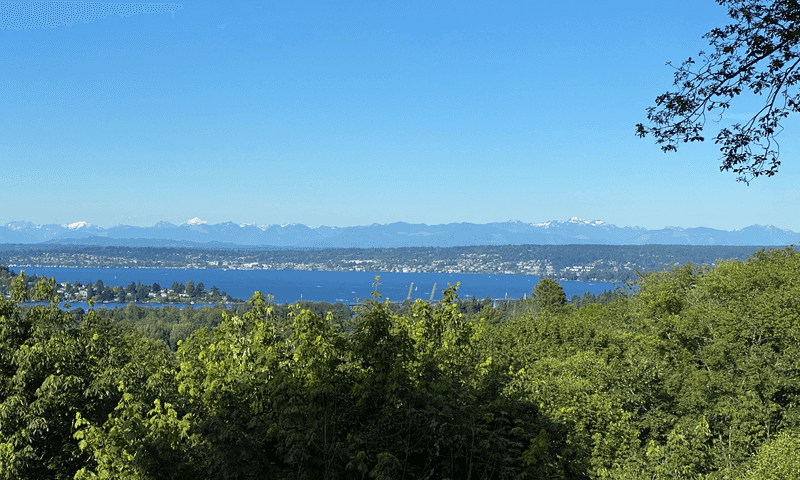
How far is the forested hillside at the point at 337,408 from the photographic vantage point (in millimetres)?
8102

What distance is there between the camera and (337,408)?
8.72 m

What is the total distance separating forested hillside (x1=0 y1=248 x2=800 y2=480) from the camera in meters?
8.10

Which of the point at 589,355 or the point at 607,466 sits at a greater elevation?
the point at 589,355

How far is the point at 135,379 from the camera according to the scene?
13.3 metres

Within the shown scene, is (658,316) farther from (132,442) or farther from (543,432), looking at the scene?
(132,442)

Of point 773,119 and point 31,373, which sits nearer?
point 773,119

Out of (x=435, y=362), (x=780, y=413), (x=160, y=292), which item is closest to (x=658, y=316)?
(x=780, y=413)

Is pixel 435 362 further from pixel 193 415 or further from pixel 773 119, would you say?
pixel 773 119

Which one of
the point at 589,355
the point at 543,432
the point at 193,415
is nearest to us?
the point at 543,432

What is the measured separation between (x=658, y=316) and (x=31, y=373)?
3005 centimetres

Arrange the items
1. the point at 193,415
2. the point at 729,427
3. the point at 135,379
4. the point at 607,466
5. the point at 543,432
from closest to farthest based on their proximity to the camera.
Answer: the point at 543,432 → the point at 193,415 → the point at 135,379 → the point at 607,466 → the point at 729,427

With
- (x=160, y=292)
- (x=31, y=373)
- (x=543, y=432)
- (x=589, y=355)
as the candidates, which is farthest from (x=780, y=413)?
(x=160, y=292)

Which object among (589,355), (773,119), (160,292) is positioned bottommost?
(160,292)

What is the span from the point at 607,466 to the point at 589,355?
29.7ft
